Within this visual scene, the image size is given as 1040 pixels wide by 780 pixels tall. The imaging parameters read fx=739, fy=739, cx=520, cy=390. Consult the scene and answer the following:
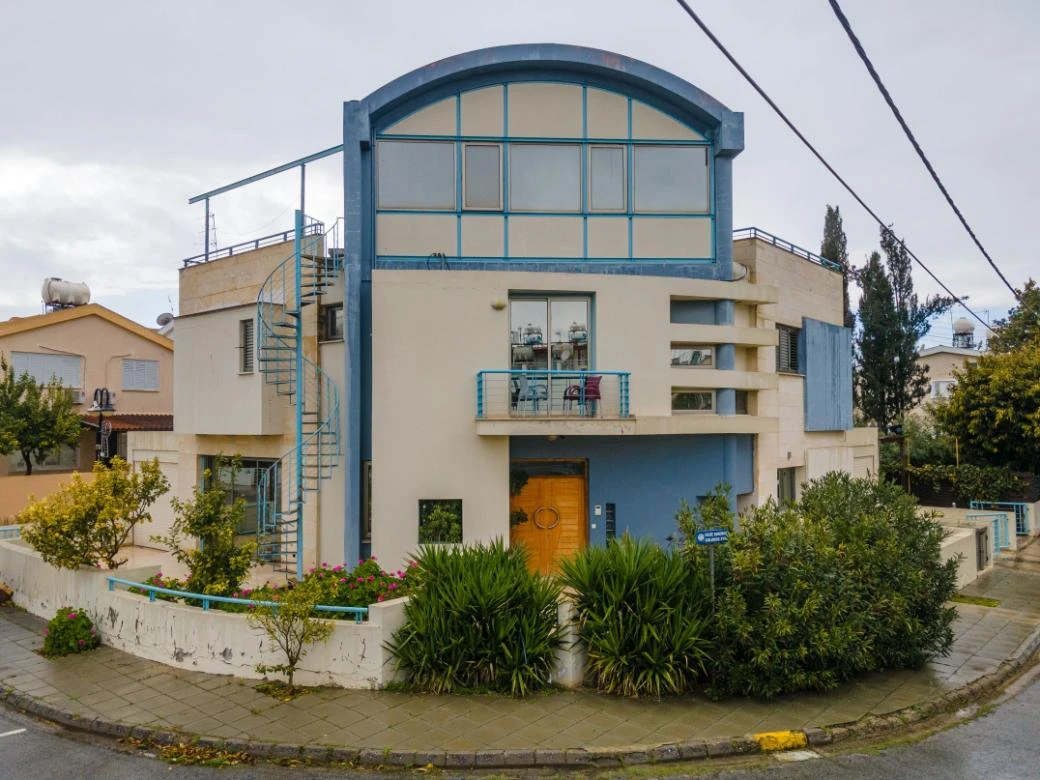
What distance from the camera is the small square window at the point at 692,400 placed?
606 inches

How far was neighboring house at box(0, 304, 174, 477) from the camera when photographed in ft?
82.3

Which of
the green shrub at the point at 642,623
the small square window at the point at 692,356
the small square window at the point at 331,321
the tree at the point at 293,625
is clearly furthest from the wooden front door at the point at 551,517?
the tree at the point at 293,625

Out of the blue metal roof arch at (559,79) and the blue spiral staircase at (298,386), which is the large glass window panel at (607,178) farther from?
the blue spiral staircase at (298,386)

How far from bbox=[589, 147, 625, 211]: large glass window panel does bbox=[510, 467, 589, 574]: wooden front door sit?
5645 millimetres

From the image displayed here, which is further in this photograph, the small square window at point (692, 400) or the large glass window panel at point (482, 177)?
the small square window at point (692, 400)

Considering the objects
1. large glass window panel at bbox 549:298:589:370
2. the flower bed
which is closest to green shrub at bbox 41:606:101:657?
the flower bed

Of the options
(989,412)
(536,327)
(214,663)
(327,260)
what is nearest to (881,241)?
(989,412)

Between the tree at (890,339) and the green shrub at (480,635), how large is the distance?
29.0m

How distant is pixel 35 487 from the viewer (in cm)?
2198

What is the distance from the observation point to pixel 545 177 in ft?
49.7

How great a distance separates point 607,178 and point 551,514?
7.01 m

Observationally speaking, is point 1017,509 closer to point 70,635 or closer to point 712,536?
point 712,536

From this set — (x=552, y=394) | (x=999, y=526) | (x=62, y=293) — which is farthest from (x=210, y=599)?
(x=62, y=293)

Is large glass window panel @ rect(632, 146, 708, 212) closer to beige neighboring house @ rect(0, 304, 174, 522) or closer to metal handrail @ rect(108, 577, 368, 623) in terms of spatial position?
metal handrail @ rect(108, 577, 368, 623)
